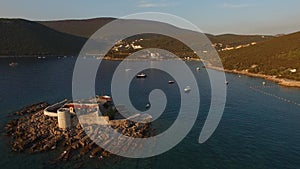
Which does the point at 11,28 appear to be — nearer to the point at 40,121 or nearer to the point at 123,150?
the point at 40,121

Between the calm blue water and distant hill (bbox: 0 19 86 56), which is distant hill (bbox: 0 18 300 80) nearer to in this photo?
distant hill (bbox: 0 19 86 56)

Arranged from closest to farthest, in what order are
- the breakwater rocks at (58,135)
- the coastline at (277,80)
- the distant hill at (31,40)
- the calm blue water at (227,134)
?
A: the calm blue water at (227,134) < the breakwater rocks at (58,135) < the coastline at (277,80) < the distant hill at (31,40)

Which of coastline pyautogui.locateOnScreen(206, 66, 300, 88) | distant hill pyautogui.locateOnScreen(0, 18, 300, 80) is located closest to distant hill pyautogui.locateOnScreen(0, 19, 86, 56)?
distant hill pyautogui.locateOnScreen(0, 18, 300, 80)

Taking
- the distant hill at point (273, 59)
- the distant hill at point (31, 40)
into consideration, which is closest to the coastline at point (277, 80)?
the distant hill at point (273, 59)

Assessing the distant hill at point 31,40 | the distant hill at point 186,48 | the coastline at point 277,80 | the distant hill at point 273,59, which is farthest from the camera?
the distant hill at point 31,40

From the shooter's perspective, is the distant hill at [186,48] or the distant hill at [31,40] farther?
the distant hill at [31,40]

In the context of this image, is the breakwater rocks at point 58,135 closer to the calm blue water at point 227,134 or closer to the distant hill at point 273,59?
the calm blue water at point 227,134

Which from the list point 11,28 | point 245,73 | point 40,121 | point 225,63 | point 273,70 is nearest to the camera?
point 40,121

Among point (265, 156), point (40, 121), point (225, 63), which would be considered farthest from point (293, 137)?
point (225, 63)
